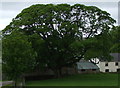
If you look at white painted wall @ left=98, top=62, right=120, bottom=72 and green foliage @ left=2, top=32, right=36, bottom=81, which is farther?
white painted wall @ left=98, top=62, right=120, bottom=72

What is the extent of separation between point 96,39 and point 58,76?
11.1 metres

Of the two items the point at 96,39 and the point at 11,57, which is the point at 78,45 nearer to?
the point at 96,39

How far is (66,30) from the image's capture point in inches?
1772

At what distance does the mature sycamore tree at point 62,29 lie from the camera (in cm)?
4469

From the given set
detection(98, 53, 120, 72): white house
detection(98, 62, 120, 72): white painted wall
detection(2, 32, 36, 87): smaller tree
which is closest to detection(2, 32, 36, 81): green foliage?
detection(2, 32, 36, 87): smaller tree

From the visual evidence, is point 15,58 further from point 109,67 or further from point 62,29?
point 109,67

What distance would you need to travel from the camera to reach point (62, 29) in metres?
45.2

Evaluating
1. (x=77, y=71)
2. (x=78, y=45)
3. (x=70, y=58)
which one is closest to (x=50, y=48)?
(x=70, y=58)

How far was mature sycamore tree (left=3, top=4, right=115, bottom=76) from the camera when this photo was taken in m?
44.7

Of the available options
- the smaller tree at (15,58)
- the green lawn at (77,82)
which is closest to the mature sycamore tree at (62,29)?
the green lawn at (77,82)

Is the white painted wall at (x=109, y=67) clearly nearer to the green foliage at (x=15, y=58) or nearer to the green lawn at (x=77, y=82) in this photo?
the green lawn at (x=77, y=82)

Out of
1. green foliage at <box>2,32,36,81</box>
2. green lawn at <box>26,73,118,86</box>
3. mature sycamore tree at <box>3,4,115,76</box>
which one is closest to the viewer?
green foliage at <box>2,32,36,81</box>

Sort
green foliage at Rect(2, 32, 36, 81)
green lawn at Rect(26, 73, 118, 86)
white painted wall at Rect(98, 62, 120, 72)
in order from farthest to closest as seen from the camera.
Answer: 1. white painted wall at Rect(98, 62, 120, 72)
2. green lawn at Rect(26, 73, 118, 86)
3. green foliage at Rect(2, 32, 36, 81)

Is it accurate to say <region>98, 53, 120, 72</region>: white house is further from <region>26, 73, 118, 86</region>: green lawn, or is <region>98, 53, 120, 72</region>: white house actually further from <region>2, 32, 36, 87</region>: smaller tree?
<region>2, 32, 36, 87</region>: smaller tree
